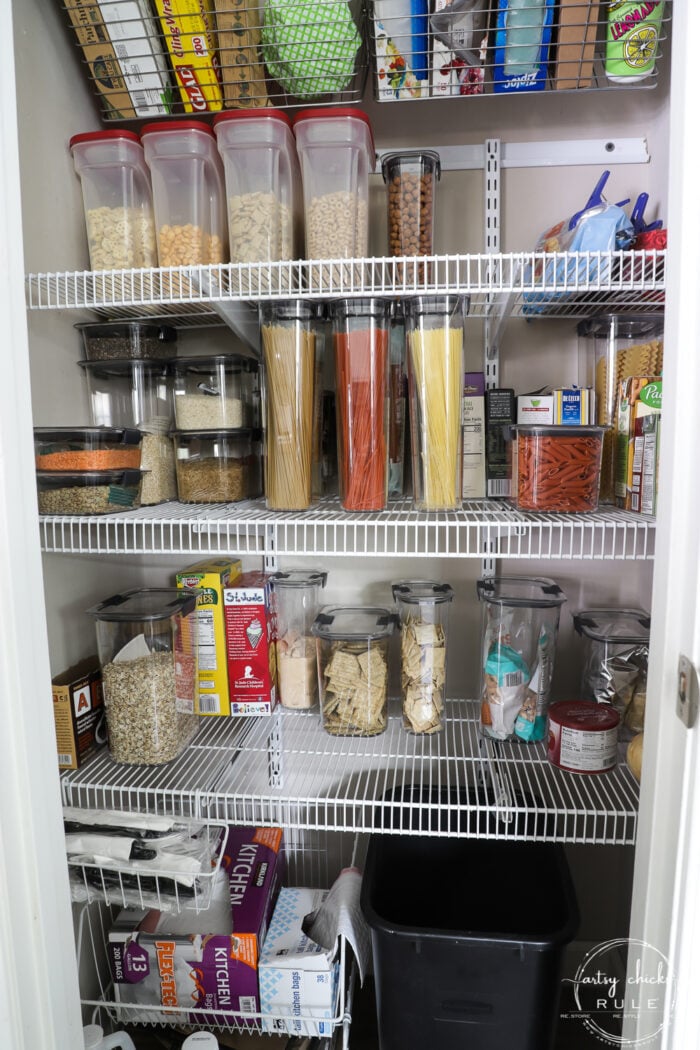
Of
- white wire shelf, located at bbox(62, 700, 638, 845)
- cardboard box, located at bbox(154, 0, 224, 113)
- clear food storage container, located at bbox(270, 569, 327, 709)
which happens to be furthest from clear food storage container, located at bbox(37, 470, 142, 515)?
cardboard box, located at bbox(154, 0, 224, 113)

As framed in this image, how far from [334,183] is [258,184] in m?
0.13

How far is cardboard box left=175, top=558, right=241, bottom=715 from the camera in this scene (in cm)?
122

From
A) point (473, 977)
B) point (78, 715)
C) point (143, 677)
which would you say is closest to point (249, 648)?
point (143, 677)

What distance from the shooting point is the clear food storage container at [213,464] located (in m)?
1.17

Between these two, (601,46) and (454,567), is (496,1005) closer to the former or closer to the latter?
(454,567)

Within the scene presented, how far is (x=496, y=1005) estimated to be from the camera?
1.01 meters

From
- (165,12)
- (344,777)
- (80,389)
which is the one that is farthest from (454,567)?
(165,12)

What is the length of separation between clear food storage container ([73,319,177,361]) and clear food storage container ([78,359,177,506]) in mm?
26

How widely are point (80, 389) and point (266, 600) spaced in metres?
0.56

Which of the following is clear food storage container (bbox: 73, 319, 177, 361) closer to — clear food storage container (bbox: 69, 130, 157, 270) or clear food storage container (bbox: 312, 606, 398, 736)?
clear food storage container (bbox: 69, 130, 157, 270)

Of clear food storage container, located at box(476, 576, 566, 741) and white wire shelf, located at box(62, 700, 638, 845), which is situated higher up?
clear food storage container, located at box(476, 576, 566, 741)

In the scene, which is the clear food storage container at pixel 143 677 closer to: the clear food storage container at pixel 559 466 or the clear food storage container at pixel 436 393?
the clear food storage container at pixel 436 393

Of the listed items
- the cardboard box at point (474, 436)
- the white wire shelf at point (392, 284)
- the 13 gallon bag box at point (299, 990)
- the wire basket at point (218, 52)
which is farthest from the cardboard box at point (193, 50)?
the 13 gallon bag box at point (299, 990)

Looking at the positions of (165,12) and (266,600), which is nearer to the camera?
(165,12)
